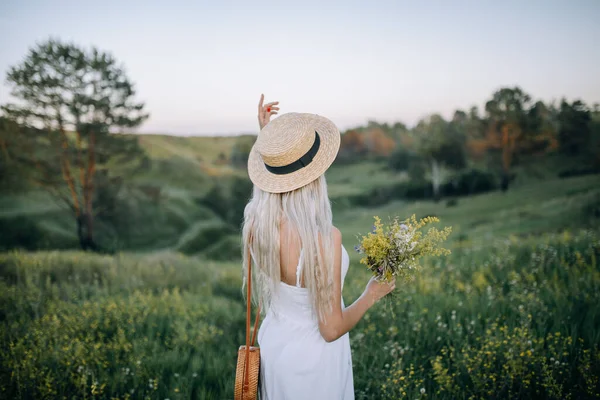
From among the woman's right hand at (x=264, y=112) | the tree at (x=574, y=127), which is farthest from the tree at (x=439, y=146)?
the woman's right hand at (x=264, y=112)

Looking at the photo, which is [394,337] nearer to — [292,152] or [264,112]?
[264,112]

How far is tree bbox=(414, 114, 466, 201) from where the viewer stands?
17297mm

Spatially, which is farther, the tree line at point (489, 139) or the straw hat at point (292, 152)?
the tree line at point (489, 139)

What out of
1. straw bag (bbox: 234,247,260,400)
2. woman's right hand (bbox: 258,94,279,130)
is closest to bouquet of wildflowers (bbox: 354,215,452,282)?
straw bag (bbox: 234,247,260,400)

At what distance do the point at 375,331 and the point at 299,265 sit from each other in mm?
3170

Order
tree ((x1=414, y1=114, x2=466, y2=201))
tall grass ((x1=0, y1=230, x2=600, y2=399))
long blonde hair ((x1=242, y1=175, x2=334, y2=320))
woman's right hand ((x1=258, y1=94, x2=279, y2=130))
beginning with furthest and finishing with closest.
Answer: tree ((x1=414, y1=114, x2=466, y2=201)), tall grass ((x1=0, y1=230, x2=600, y2=399)), woman's right hand ((x1=258, y1=94, x2=279, y2=130)), long blonde hair ((x1=242, y1=175, x2=334, y2=320))

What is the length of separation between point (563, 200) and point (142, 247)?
46.4ft

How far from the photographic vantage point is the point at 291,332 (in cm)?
248

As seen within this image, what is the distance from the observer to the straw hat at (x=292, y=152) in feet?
7.28

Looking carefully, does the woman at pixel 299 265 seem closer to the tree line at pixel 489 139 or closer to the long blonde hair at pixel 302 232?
the long blonde hair at pixel 302 232

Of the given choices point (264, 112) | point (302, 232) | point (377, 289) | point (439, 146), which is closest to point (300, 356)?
point (377, 289)

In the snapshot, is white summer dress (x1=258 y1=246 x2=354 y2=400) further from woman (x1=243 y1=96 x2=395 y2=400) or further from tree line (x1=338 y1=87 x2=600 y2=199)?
tree line (x1=338 y1=87 x2=600 y2=199)

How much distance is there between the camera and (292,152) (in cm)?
223

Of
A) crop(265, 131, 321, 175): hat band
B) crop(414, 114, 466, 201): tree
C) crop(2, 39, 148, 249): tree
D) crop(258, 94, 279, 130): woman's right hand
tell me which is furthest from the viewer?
crop(414, 114, 466, 201): tree
